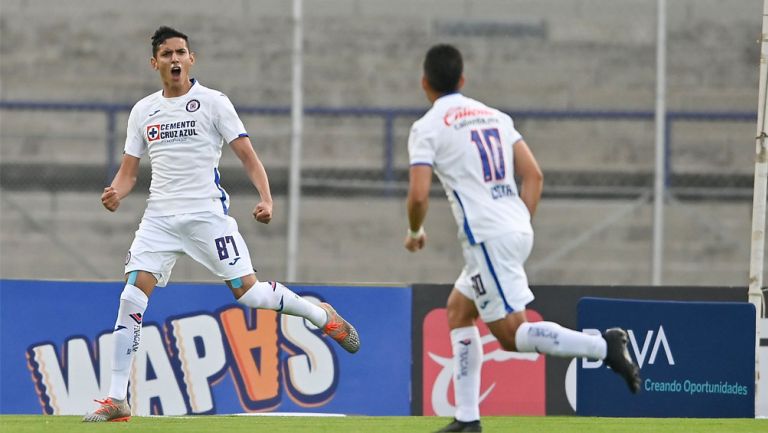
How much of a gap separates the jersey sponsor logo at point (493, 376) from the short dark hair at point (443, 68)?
13.6ft

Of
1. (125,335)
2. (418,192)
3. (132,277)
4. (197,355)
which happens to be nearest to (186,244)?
(132,277)

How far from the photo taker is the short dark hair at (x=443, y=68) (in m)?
6.96

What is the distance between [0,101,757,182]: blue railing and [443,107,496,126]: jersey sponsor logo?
6833 millimetres

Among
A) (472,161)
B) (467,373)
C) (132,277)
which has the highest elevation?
(472,161)

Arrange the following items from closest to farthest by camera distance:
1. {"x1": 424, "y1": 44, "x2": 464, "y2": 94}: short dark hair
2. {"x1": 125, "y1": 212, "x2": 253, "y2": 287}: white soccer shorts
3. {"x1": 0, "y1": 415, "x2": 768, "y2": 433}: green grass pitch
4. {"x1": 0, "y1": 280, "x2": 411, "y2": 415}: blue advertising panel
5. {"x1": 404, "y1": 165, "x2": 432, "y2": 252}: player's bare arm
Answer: {"x1": 404, "y1": 165, "x2": 432, "y2": 252}: player's bare arm < {"x1": 424, "y1": 44, "x2": 464, "y2": 94}: short dark hair < {"x1": 0, "y1": 415, "x2": 768, "y2": 433}: green grass pitch < {"x1": 125, "y1": 212, "x2": 253, "y2": 287}: white soccer shorts < {"x1": 0, "y1": 280, "x2": 411, "y2": 415}: blue advertising panel

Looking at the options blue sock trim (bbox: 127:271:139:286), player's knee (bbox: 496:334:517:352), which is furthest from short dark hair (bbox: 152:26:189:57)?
player's knee (bbox: 496:334:517:352)

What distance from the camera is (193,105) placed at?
26.9ft

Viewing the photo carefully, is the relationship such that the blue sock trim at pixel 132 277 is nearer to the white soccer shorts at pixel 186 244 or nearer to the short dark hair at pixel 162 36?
the white soccer shorts at pixel 186 244

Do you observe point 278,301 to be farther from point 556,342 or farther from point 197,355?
point 197,355

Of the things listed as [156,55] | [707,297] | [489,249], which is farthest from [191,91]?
[707,297]

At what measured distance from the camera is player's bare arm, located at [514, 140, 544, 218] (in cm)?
702

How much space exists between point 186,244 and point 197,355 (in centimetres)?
290

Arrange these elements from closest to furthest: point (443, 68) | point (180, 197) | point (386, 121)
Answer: point (443, 68)
point (180, 197)
point (386, 121)

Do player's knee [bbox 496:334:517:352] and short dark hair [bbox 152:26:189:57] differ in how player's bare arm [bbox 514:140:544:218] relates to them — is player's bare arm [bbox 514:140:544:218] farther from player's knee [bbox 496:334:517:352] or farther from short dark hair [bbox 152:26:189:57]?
short dark hair [bbox 152:26:189:57]
